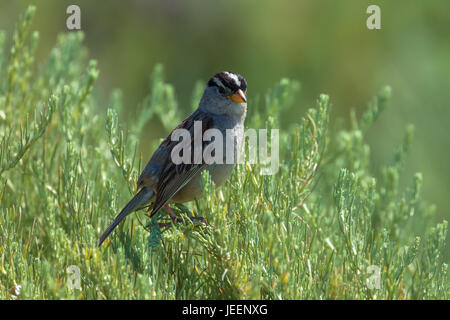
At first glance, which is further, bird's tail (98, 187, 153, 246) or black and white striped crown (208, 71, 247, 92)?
black and white striped crown (208, 71, 247, 92)

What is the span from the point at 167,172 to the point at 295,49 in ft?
12.3

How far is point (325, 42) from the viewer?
6402 mm

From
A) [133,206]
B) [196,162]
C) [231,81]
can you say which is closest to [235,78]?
[231,81]

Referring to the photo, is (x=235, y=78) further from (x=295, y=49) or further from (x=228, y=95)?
(x=295, y=49)

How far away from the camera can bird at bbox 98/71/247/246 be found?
2.95m

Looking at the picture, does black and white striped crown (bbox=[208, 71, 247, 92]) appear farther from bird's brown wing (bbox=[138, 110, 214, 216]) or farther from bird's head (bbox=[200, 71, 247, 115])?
bird's brown wing (bbox=[138, 110, 214, 216])

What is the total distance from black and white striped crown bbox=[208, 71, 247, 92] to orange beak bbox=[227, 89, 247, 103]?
0.03 meters

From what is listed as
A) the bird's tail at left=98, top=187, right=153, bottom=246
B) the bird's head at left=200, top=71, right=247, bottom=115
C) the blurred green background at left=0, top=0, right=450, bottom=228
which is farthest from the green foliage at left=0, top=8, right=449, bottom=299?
the blurred green background at left=0, top=0, right=450, bottom=228

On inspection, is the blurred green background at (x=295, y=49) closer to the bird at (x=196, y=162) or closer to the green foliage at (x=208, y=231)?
the green foliage at (x=208, y=231)

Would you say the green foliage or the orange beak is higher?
the orange beak

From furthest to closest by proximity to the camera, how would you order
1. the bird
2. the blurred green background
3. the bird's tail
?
the blurred green background < the bird < the bird's tail
